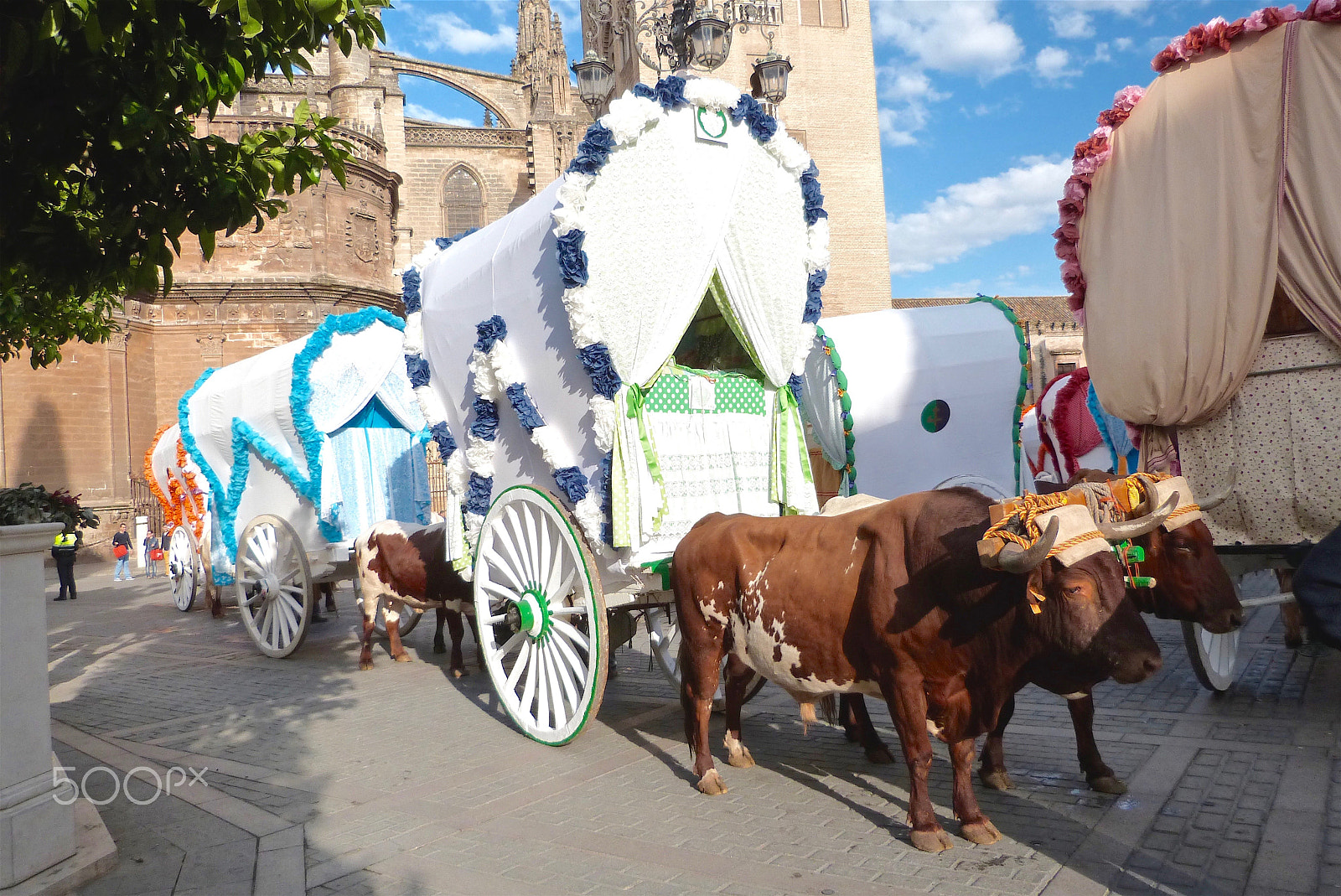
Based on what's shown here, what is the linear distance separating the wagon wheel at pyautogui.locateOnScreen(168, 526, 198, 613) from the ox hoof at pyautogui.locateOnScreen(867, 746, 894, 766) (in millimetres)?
12364

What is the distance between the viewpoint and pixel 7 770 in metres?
3.67

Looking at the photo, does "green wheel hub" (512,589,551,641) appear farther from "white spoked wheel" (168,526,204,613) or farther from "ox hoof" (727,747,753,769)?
"white spoked wheel" (168,526,204,613)

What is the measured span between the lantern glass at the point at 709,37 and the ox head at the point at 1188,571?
21.5 ft

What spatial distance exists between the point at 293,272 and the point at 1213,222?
29133mm

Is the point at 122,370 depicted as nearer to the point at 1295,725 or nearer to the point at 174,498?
the point at 174,498

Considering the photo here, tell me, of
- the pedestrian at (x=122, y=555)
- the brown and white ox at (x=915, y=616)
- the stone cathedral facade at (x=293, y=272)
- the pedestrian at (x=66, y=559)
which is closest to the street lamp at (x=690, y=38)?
the brown and white ox at (x=915, y=616)

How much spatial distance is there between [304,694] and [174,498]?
8980mm

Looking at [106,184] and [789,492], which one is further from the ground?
[106,184]

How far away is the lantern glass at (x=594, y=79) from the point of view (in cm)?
1002

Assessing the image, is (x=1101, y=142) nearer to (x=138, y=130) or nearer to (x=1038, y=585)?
(x=1038, y=585)

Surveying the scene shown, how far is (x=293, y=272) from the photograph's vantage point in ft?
96.0

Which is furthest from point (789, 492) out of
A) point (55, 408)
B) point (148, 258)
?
point (55, 408)

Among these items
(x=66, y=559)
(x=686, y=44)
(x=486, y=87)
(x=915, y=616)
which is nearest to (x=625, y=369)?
(x=915, y=616)

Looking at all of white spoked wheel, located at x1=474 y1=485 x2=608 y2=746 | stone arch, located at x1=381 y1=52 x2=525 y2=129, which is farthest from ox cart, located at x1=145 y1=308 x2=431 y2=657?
stone arch, located at x1=381 y1=52 x2=525 y2=129
